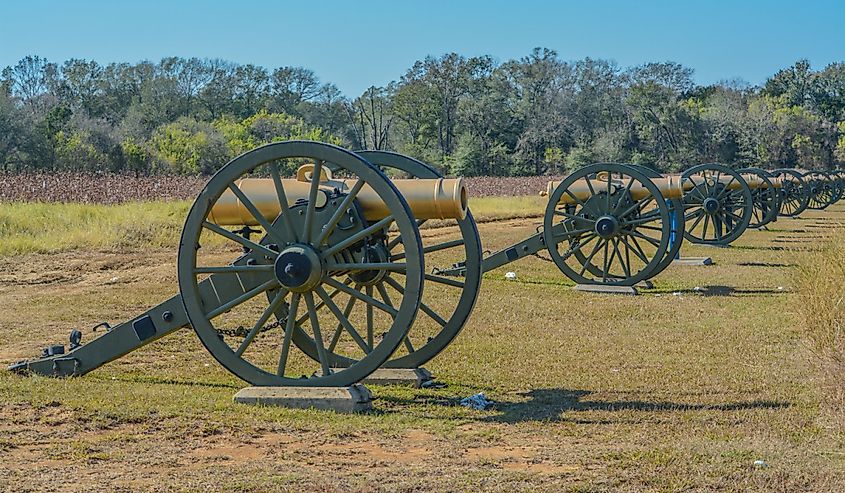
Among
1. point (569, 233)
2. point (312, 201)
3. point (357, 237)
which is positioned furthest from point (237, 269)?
point (569, 233)

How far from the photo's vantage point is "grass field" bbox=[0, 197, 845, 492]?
19.6ft

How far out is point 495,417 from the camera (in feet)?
25.2

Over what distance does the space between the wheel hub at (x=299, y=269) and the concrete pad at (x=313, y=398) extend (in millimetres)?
681

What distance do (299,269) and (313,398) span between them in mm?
856

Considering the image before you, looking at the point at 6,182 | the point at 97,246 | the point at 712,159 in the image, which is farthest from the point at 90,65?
the point at 97,246

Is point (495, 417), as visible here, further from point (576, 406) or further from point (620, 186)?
point (620, 186)

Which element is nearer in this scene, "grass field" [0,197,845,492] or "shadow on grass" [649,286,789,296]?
"grass field" [0,197,845,492]

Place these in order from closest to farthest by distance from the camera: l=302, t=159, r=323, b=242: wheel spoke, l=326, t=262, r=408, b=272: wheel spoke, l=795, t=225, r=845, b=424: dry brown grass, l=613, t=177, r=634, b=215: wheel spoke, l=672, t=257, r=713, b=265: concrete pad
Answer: l=326, t=262, r=408, b=272: wheel spoke, l=302, t=159, r=323, b=242: wheel spoke, l=795, t=225, r=845, b=424: dry brown grass, l=613, t=177, r=634, b=215: wheel spoke, l=672, t=257, r=713, b=265: concrete pad

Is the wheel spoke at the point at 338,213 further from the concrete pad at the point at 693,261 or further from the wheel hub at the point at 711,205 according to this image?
the wheel hub at the point at 711,205

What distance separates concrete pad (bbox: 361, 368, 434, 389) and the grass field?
22 cm

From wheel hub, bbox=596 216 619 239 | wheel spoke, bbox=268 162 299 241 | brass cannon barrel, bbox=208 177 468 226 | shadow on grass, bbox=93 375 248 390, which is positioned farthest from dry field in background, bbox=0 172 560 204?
wheel spoke, bbox=268 162 299 241

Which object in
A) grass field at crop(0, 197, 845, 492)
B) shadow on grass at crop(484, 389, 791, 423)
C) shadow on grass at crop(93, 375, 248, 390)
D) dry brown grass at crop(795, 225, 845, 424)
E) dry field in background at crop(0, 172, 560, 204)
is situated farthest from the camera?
dry field in background at crop(0, 172, 560, 204)

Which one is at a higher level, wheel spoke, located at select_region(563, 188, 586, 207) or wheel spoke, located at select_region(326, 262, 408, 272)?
wheel spoke, located at select_region(563, 188, 586, 207)

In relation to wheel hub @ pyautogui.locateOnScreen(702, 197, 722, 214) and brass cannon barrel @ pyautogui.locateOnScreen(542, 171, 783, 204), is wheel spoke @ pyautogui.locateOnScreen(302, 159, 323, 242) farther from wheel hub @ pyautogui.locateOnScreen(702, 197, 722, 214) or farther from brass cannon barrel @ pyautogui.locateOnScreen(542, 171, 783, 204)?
wheel hub @ pyautogui.locateOnScreen(702, 197, 722, 214)
